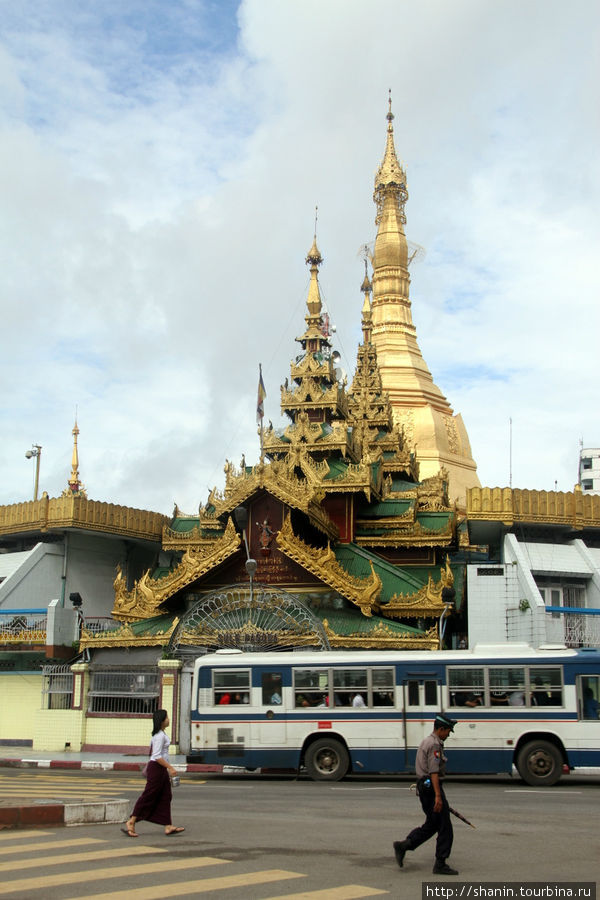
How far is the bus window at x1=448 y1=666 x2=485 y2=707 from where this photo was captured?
21.5 meters

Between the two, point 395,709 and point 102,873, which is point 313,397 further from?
point 102,873

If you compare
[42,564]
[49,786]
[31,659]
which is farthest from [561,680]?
[42,564]

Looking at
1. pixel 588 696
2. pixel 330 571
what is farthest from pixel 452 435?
pixel 588 696

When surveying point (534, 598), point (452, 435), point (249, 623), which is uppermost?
point (452, 435)

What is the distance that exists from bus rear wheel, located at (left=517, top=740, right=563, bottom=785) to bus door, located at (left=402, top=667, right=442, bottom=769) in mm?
1958

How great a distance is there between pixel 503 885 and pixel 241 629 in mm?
21099

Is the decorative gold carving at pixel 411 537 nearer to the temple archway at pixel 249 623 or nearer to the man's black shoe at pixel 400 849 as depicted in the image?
the temple archway at pixel 249 623

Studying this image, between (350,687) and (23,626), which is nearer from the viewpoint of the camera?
(350,687)

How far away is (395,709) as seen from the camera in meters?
21.9

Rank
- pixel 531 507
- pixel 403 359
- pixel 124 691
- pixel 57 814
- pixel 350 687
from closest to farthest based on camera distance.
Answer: pixel 57 814, pixel 350 687, pixel 124 691, pixel 531 507, pixel 403 359

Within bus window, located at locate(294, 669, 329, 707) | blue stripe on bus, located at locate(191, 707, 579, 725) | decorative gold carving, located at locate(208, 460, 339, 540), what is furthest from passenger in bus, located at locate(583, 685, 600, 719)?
decorative gold carving, located at locate(208, 460, 339, 540)

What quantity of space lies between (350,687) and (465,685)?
243cm

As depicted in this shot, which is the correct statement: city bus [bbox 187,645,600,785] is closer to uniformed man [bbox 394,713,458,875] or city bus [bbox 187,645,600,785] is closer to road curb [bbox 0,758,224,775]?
road curb [bbox 0,758,224,775]

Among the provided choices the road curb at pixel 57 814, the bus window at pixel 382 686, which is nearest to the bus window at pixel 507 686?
the bus window at pixel 382 686
